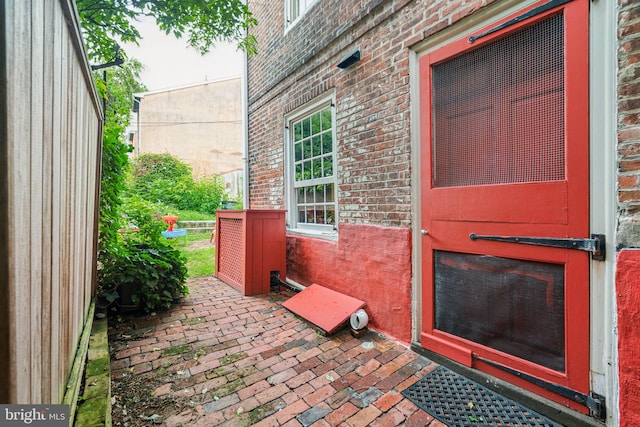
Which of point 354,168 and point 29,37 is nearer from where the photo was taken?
point 29,37

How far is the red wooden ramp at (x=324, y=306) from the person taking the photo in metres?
2.72

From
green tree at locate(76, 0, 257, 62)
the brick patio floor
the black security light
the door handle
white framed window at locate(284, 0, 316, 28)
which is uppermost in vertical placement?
white framed window at locate(284, 0, 316, 28)

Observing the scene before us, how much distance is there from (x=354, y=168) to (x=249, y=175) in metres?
3.01

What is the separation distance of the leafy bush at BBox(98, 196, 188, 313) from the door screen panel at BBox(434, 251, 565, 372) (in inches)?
114

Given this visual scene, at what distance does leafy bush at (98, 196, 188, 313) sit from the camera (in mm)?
2988

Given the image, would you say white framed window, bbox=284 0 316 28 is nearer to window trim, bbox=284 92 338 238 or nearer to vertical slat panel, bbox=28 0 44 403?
window trim, bbox=284 92 338 238

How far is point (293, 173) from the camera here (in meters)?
4.33

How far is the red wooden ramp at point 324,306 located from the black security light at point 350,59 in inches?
97.4

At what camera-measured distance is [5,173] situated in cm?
66

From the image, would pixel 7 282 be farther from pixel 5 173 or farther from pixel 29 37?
pixel 29 37

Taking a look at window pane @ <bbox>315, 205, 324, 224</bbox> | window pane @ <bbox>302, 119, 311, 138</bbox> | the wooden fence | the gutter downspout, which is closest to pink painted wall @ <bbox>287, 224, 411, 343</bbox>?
window pane @ <bbox>315, 205, 324, 224</bbox>

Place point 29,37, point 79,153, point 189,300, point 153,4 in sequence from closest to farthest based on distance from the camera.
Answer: point 29,37 → point 79,153 → point 153,4 → point 189,300

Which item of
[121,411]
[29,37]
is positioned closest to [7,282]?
[29,37]

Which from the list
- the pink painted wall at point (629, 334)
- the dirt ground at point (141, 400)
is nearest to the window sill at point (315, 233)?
the dirt ground at point (141, 400)
